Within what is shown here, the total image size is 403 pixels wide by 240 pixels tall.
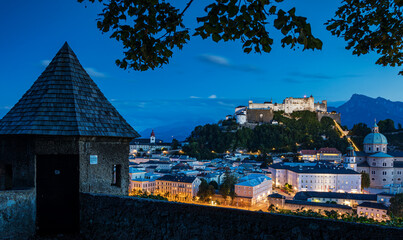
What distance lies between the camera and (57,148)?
6.12 meters

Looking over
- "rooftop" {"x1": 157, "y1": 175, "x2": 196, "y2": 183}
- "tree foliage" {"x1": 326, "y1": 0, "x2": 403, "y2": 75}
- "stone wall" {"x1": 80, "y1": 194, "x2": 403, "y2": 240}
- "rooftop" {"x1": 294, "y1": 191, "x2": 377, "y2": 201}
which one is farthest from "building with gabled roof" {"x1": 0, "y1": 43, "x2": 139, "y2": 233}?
"rooftop" {"x1": 157, "y1": 175, "x2": 196, "y2": 183}

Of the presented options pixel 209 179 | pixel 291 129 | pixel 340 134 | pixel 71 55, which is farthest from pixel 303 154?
pixel 71 55

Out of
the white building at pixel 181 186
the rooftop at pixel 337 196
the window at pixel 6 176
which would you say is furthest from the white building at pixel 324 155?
the window at pixel 6 176

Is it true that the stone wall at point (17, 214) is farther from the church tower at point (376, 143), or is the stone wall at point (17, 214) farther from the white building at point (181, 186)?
the church tower at point (376, 143)

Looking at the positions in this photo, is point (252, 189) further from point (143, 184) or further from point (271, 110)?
point (271, 110)

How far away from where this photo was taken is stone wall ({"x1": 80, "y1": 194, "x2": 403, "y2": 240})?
3422 mm

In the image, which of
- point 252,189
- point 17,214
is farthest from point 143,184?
point 17,214

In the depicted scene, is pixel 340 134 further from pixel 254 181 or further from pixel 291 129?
pixel 254 181

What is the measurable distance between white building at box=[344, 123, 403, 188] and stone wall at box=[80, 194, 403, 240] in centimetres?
6990

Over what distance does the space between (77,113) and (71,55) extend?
1738 mm

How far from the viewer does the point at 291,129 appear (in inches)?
4087

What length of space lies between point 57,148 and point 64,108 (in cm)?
87

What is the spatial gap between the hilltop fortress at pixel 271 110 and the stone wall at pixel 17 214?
106m

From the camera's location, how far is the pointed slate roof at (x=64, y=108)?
6.09 m
